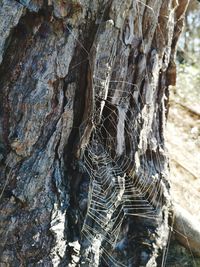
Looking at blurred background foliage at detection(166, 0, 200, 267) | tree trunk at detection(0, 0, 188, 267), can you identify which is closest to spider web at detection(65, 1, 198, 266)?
tree trunk at detection(0, 0, 188, 267)

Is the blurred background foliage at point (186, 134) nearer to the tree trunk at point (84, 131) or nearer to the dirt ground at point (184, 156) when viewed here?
the dirt ground at point (184, 156)

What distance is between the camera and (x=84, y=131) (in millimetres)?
1888

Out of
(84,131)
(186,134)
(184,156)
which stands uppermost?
(84,131)

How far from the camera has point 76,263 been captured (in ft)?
5.96

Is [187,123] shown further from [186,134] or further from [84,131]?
[84,131]

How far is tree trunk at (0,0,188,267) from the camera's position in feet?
5.61

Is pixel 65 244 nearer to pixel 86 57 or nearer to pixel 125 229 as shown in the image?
pixel 125 229

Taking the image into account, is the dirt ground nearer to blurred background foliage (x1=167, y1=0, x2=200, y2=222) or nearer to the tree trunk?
blurred background foliage (x1=167, y1=0, x2=200, y2=222)

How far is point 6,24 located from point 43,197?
65 cm

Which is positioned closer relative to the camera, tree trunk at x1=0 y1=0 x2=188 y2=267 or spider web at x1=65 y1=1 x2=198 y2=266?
tree trunk at x1=0 y1=0 x2=188 y2=267

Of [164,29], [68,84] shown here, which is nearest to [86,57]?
[68,84]

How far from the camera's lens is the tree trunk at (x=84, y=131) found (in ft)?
5.61

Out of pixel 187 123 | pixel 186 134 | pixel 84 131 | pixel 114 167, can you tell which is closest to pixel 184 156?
pixel 186 134

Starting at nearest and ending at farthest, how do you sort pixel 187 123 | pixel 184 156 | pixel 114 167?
pixel 114 167 → pixel 184 156 → pixel 187 123
